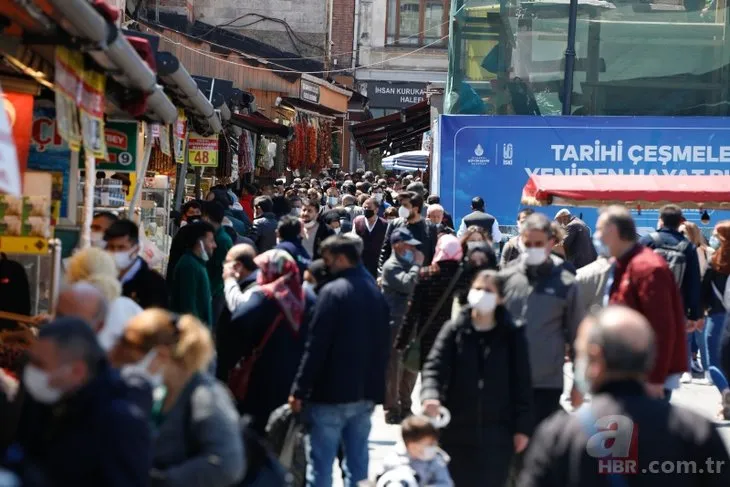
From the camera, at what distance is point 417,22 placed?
190ft

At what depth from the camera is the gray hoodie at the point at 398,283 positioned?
1032cm

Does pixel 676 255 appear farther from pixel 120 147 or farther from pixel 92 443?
pixel 92 443

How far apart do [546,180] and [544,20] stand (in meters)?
9.04

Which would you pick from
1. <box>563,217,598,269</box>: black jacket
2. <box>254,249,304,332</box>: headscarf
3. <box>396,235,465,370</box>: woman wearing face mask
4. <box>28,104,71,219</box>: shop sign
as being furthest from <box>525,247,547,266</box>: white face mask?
<box>563,217,598,269</box>: black jacket

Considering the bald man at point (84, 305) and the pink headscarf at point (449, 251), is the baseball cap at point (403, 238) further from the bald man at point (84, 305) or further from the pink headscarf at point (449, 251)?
the bald man at point (84, 305)

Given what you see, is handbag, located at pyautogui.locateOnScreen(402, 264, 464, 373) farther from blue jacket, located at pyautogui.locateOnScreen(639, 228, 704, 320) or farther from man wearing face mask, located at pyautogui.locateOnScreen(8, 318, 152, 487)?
man wearing face mask, located at pyautogui.locateOnScreen(8, 318, 152, 487)

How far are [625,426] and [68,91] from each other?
13.9 feet

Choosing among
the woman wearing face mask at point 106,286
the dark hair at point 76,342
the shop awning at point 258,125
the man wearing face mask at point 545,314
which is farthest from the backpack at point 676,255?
the shop awning at point 258,125

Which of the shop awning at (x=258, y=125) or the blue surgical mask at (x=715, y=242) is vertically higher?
the shop awning at (x=258, y=125)

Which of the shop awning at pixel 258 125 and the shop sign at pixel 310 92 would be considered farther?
the shop sign at pixel 310 92

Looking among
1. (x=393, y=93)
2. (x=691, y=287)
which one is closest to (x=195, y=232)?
(x=691, y=287)

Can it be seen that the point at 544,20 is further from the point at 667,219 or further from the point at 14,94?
the point at 14,94

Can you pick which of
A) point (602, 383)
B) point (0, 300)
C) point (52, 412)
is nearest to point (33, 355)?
point (52, 412)

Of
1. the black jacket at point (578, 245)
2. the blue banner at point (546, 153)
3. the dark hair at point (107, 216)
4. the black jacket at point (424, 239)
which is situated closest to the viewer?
the dark hair at point (107, 216)
